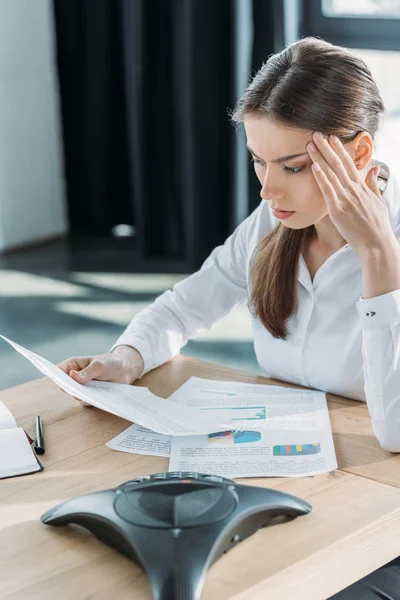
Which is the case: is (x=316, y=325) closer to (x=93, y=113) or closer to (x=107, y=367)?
(x=107, y=367)

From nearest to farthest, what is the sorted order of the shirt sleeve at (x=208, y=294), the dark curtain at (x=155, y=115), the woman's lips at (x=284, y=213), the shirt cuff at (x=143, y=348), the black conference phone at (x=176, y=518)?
the black conference phone at (x=176, y=518) < the woman's lips at (x=284, y=213) < the shirt cuff at (x=143, y=348) < the shirt sleeve at (x=208, y=294) < the dark curtain at (x=155, y=115)

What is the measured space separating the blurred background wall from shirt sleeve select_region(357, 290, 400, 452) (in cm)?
202

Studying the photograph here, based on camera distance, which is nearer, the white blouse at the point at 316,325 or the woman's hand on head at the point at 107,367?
the white blouse at the point at 316,325

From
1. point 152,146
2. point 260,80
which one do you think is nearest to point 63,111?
point 152,146

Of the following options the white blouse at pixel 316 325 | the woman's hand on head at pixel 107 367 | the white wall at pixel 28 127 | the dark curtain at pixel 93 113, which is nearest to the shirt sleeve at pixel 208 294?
the white blouse at pixel 316 325

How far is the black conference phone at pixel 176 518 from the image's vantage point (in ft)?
2.85

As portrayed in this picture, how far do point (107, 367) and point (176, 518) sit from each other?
1.86 ft

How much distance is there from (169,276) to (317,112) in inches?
125

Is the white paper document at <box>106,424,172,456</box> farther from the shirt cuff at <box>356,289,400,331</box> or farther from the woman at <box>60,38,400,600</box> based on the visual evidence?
the shirt cuff at <box>356,289,400,331</box>

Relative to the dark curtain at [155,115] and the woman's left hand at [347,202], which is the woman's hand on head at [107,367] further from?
the dark curtain at [155,115]

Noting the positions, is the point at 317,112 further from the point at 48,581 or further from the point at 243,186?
the point at 243,186

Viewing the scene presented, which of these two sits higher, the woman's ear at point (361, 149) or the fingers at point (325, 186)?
the woman's ear at point (361, 149)

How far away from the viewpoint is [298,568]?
917mm

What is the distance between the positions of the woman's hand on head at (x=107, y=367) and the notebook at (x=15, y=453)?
0.48ft
